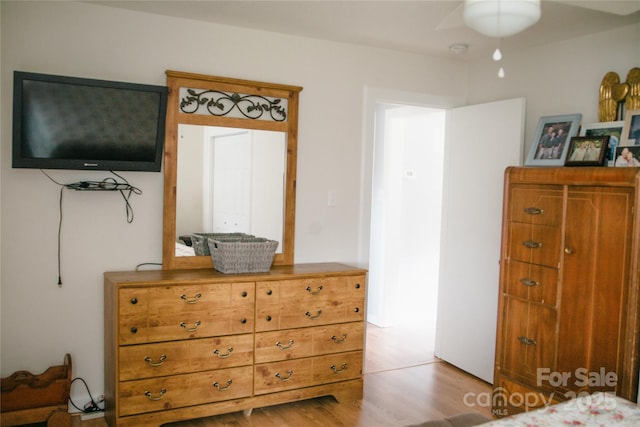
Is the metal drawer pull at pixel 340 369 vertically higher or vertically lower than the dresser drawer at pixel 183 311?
lower

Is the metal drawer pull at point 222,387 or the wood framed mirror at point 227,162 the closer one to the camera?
the metal drawer pull at point 222,387

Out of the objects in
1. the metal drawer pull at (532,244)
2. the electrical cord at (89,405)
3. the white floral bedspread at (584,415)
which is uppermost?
the metal drawer pull at (532,244)

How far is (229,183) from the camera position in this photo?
3428 millimetres

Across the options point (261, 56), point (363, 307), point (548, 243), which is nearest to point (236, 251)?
point (363, 307)

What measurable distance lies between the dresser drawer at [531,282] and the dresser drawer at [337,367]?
107 centimetres

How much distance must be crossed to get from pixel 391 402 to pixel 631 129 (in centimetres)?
219

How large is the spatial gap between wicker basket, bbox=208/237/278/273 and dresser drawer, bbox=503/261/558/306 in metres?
1.43

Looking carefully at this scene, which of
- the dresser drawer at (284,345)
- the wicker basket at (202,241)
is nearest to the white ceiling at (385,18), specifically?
the wicker basket at (202,241)

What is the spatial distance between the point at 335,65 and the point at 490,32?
6.42 ft

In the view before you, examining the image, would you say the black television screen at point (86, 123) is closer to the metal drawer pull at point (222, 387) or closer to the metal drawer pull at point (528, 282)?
the metal drawer pull at point (222, 387)

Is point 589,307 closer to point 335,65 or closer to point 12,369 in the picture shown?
point 335,65

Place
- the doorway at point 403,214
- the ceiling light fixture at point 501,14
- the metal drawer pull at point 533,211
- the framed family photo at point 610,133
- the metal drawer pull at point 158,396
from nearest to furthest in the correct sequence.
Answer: the ceiling light fixture at point 501,14, the metal drawer pull at point 158,396, the metal drawer pull at point 533,211, the framed family photo at point 610,133, the doorway at point 403,214

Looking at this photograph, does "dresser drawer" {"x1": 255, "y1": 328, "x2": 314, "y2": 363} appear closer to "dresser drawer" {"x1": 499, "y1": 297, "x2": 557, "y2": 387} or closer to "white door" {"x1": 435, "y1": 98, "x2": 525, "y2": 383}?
"dresser drawer" {"x1": 499, "y1": 297, "x2": 557, "y2": 387}

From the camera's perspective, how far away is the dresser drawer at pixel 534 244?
291 centimetres
